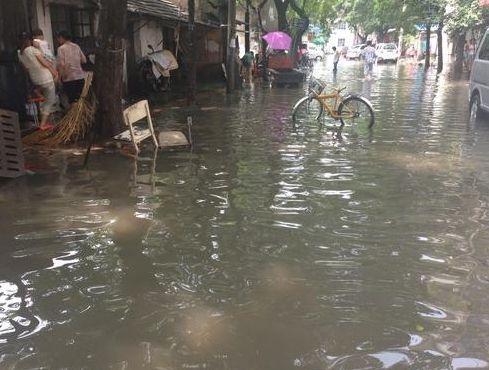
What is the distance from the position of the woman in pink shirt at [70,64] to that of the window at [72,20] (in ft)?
8.09

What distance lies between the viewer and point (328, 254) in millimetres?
4629

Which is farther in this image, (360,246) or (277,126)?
(277,126)

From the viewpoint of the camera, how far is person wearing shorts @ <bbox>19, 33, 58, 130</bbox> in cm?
895

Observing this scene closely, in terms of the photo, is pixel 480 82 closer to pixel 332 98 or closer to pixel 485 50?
pixel 485 50

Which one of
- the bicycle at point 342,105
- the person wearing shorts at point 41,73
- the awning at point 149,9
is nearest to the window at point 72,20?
the awning at point 149,9

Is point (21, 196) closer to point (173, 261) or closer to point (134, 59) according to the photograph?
point (173, 261)

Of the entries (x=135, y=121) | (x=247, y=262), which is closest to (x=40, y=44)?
(x=135, y=121)

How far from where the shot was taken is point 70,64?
10.1m

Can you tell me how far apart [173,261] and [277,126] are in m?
7.26

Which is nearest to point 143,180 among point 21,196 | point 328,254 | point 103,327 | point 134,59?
point 21,196

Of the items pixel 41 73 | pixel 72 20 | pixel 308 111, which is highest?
pixel 72 20

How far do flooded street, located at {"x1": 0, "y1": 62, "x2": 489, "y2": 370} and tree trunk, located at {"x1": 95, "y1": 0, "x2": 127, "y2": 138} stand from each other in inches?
43.7

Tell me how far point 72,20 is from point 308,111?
599 centimetres

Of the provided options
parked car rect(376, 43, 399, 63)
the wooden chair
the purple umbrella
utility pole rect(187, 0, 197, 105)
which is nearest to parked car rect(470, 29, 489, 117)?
utility pole rect(187, 0, 197, 105)
